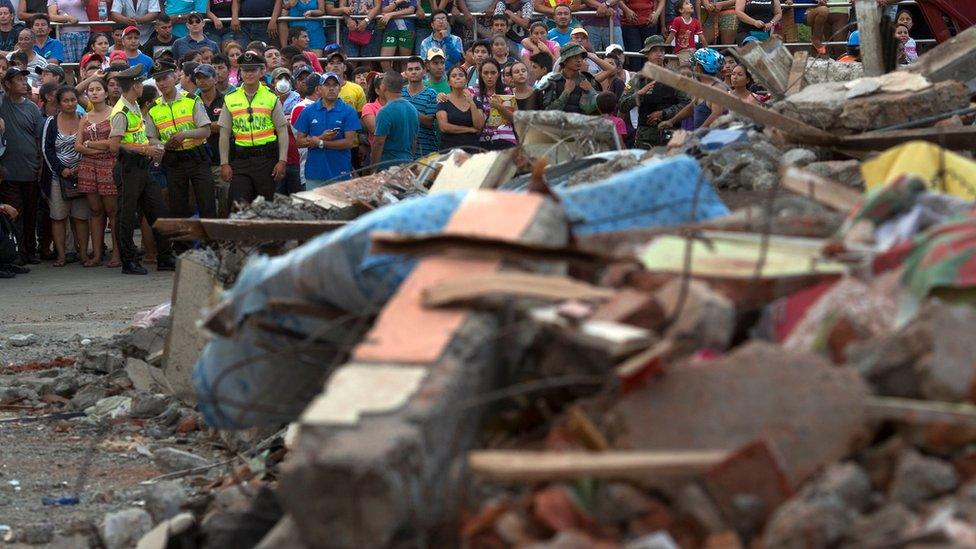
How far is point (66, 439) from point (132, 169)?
6.31 m

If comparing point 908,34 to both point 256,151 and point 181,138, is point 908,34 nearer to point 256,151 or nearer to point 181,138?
point 256,151

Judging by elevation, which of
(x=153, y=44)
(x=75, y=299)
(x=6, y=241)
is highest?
(x=153, y=44)

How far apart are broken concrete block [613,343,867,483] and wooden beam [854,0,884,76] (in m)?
7.44

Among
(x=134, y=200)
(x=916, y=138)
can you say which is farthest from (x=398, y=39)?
(x=916, y=138)

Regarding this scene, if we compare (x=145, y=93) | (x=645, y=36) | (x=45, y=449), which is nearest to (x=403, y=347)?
(x=45, y=449)

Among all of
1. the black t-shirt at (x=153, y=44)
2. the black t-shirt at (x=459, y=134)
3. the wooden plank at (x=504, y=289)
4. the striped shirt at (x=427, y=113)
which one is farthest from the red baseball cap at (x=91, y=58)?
the wooden plank at (x=504, y=289)

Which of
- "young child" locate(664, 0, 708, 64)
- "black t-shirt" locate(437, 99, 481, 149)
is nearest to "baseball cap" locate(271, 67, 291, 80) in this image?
"black t-shirt" locate(437, 99, 481, 149)

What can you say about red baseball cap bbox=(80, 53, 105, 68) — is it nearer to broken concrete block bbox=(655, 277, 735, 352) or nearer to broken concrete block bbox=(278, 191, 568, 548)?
broken concrete block bbox=(278, 191, 568, 548)

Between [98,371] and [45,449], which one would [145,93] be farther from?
[45,449]

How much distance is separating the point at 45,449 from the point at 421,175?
11.5ft

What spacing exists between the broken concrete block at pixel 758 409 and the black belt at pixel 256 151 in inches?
445

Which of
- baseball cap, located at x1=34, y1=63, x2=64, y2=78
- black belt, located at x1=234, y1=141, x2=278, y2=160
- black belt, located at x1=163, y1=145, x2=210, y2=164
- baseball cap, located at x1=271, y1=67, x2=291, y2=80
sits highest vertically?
baseball cap, located at x1=34, y1=63, x2=64, y2=78

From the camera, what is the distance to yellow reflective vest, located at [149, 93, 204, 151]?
1586 centimetres

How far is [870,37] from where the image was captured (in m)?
11.9
